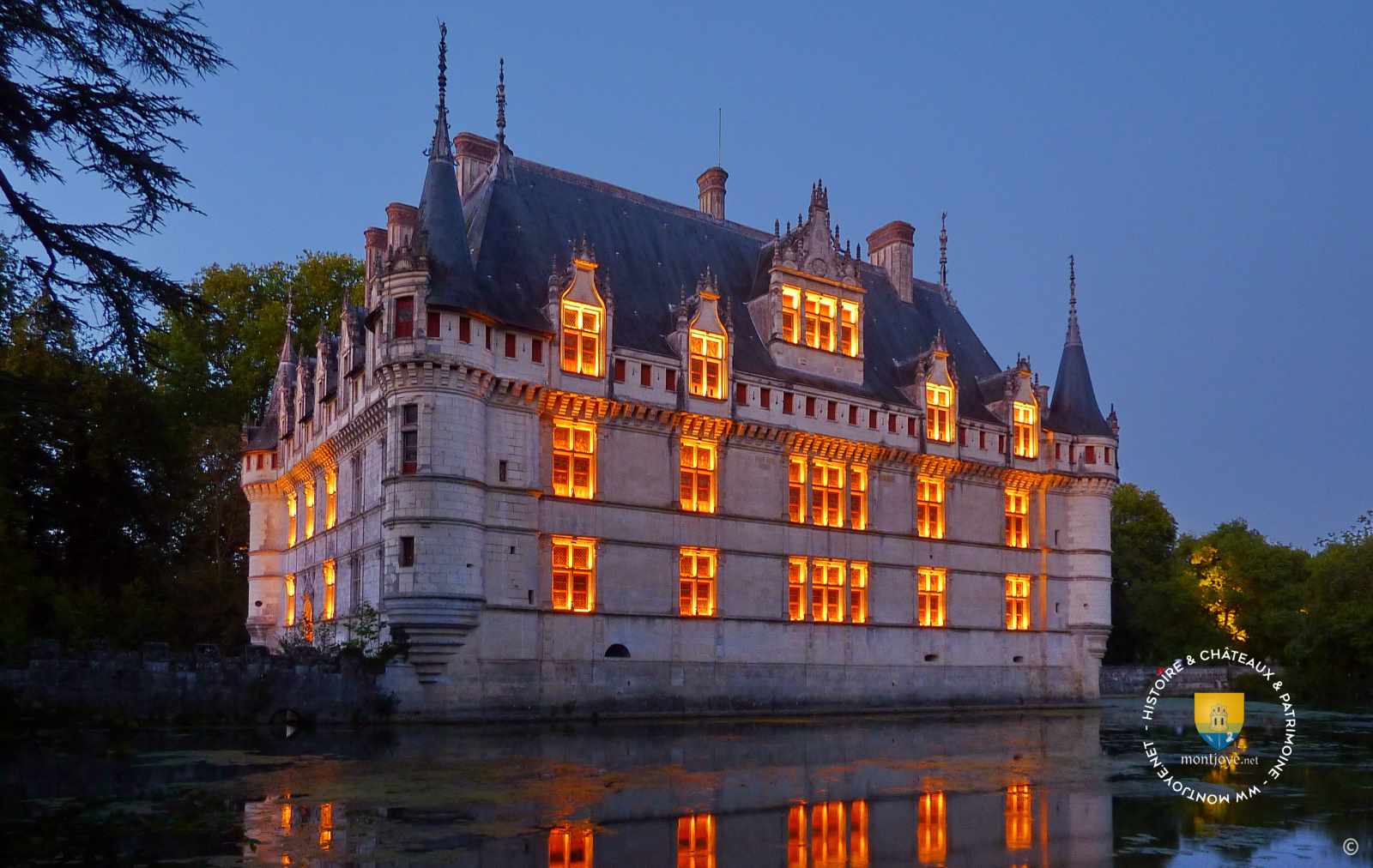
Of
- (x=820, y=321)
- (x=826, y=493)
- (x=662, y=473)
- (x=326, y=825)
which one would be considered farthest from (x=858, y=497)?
(x=326, y=825)

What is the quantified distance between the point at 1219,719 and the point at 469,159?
25.2m

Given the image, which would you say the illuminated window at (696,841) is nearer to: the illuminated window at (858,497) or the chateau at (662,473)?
the chateau at (662,473)

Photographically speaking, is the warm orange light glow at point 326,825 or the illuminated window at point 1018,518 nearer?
the warm orange light glow at point 326,825

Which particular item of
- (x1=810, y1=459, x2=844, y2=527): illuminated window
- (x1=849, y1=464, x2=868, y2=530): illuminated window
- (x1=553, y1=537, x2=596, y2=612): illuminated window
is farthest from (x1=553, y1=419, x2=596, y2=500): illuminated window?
(x1=849, y1=464, x2=868, y2=530): illuminated window

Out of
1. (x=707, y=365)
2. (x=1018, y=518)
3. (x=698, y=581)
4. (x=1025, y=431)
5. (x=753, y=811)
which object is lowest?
(x=753, y=811)

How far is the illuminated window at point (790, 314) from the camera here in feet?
124

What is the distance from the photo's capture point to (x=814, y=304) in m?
39.0

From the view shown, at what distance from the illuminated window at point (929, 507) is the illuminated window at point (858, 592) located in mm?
2922

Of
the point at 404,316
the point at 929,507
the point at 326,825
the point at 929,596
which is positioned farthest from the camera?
the point at 929,507

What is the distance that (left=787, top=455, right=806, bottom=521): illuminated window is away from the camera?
36.9m

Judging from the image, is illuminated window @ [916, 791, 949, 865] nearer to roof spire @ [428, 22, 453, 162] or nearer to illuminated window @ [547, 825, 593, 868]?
illuminated window @ [547, 825, 593, 868]

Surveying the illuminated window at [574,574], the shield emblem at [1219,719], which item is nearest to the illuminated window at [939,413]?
the illuminated window at [574,574]

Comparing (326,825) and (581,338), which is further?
(581,338)

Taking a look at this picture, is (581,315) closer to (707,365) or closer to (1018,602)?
(707,365)
